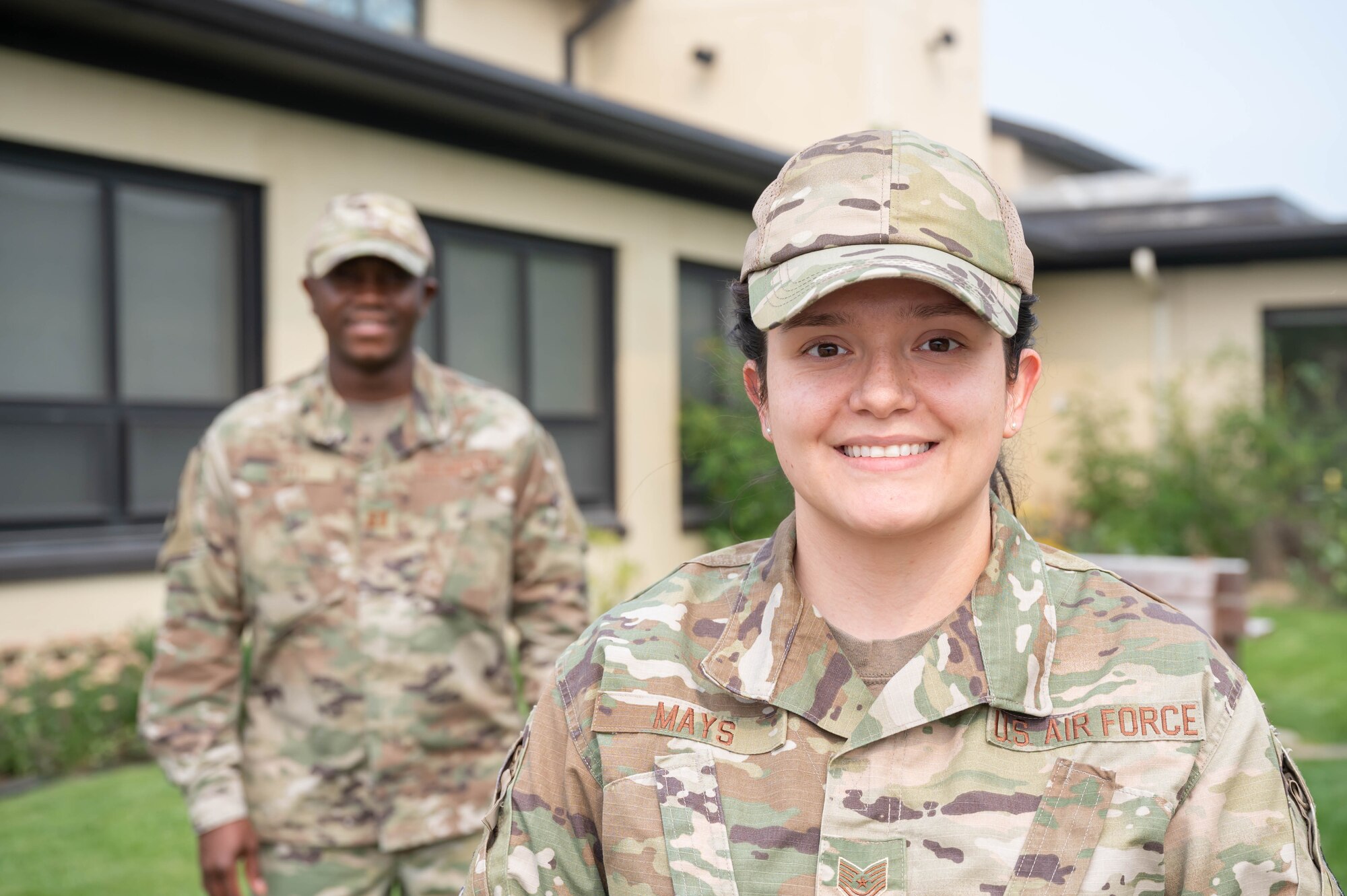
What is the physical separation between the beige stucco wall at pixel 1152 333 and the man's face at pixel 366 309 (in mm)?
10272

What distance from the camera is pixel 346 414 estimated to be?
338 centimetres

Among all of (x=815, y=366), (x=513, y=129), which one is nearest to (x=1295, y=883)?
(x=815, y=366)

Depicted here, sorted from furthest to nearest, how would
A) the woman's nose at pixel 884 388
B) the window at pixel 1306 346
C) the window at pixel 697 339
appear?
the window at pixel 1306 346 → the window at pixel 697 339 → the woman's nose at pixel 884 388

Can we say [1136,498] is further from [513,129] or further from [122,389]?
[122,389]

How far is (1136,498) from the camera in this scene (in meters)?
12.5

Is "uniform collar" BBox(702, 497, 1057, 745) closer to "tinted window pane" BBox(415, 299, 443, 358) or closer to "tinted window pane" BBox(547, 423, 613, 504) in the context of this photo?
"tinted window pane" BBox(415, 299, 443, 358)

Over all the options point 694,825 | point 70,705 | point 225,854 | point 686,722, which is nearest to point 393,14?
point 70,705

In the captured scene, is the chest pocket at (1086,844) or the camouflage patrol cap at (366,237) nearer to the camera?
the chest pocket at (1086,844)

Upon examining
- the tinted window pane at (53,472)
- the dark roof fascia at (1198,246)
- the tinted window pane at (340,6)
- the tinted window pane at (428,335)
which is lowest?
the tinted window pane at (53,472)

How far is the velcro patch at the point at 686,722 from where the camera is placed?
164 centimetres

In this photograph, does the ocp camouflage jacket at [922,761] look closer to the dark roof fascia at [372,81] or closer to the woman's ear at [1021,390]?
the woman's ear at [1021,390]

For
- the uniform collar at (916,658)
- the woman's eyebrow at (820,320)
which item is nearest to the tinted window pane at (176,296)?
the uniform collar at (916,658)

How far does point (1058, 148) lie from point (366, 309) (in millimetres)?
23074

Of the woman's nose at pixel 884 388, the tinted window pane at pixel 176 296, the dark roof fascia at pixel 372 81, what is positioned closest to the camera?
the woman's nose at pixel 884 388
